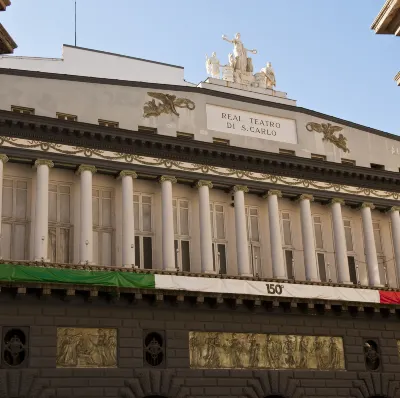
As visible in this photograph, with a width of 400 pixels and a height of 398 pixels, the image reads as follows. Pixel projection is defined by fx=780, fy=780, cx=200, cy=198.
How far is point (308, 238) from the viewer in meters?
38.8

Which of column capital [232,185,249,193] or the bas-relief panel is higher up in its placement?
column capital [232,185,249,193]

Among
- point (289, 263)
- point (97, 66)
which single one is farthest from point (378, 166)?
point (97, 66)

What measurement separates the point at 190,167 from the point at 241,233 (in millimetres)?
3979

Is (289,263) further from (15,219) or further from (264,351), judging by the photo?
(15,219)

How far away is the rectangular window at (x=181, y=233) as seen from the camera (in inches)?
1441

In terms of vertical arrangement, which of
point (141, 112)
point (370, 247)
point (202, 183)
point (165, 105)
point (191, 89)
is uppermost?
point (191, 89)

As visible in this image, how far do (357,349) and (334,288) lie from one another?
10.5ft

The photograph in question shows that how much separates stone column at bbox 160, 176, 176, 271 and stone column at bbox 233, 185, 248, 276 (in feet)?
10.9

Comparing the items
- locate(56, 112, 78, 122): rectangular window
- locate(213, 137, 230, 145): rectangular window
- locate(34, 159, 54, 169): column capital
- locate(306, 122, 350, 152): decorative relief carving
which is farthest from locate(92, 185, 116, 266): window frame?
locate(306, 122, 350, 152): decorative relief carving

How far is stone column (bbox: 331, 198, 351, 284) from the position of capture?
128 feet

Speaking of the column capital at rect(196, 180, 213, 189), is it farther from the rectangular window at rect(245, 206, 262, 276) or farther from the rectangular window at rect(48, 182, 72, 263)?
the rectangular window at rect(48, 182, 72, 263)

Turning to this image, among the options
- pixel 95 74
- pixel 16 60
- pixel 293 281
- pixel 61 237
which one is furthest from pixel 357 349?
pixel 16 60

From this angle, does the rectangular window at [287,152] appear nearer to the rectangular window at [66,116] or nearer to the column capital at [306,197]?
the column capital at [306,197]

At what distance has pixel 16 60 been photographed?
42688mm
